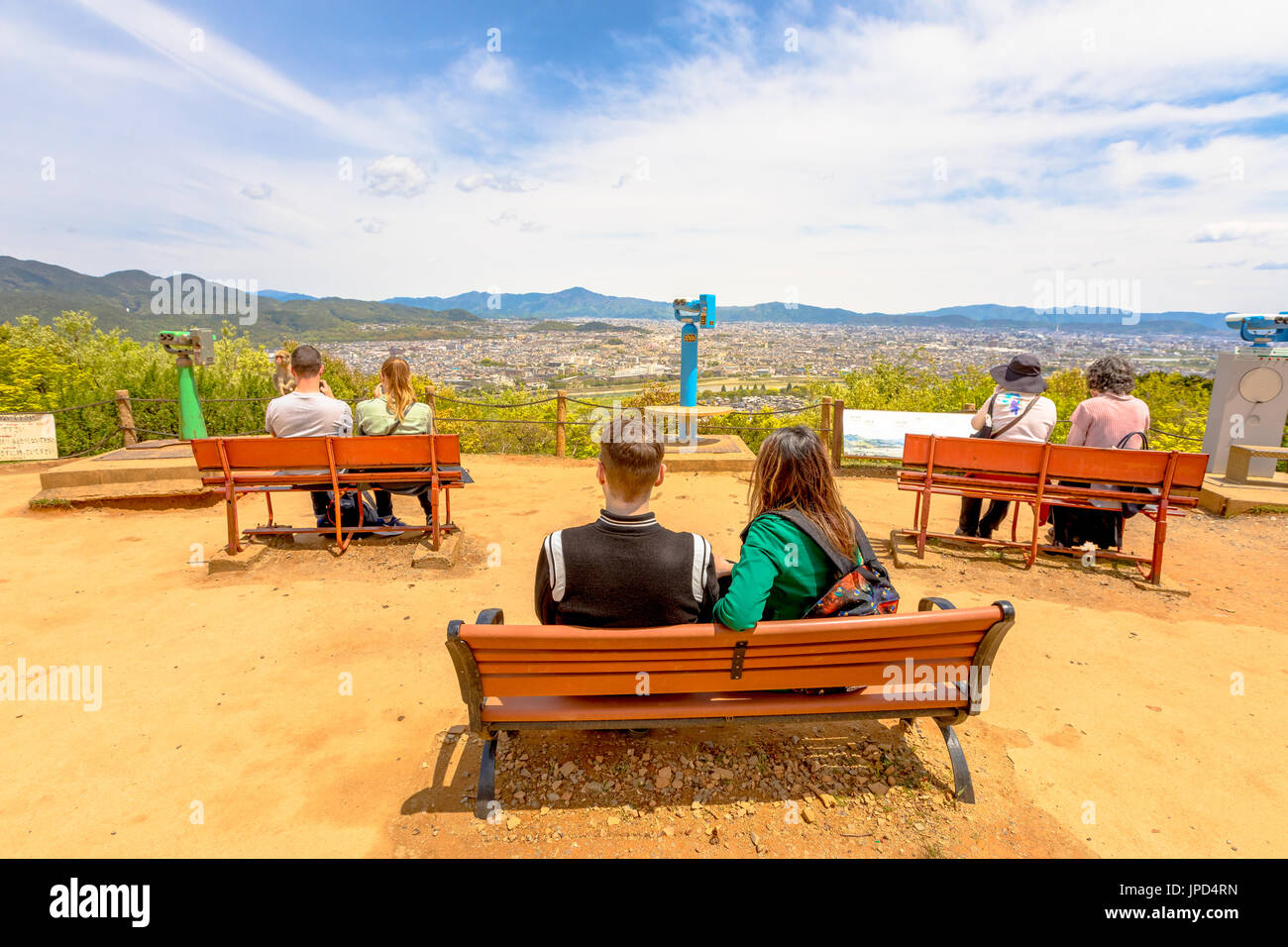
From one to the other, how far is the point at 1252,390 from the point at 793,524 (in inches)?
379

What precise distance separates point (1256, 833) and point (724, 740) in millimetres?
1998

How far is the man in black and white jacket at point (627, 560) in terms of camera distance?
2107 millimetres

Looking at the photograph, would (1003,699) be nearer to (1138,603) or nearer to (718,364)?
(1138,603)

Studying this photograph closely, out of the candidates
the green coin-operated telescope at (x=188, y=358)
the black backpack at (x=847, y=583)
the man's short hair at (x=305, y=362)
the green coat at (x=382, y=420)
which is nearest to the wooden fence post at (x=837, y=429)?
the green coat at (x=382, y=420)

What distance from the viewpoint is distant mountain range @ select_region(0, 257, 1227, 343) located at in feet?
261

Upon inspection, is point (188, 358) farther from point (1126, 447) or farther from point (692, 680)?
point (1126, 447)

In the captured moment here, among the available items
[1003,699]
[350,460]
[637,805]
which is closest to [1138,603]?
[1003,699]

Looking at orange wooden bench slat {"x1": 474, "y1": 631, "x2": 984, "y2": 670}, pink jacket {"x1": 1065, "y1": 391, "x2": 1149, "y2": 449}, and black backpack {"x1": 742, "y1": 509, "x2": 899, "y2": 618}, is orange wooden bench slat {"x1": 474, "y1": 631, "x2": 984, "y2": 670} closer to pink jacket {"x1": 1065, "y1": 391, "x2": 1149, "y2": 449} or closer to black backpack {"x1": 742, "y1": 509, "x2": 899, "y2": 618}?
black backpack {"x1": 742, "y1": 509, "x2": 899, "y2": 618}

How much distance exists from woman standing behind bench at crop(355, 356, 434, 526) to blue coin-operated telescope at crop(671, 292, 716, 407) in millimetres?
4807

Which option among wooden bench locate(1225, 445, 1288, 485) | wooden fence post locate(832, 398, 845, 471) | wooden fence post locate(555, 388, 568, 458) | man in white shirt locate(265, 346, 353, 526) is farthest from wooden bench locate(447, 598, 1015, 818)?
wooden bench locate(1225, 445, 1288, 485)

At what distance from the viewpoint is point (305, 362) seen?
5.04m

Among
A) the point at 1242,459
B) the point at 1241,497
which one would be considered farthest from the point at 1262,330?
the point at 1241,497

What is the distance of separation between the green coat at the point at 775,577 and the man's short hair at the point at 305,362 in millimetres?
4300

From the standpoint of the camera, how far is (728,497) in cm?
747
